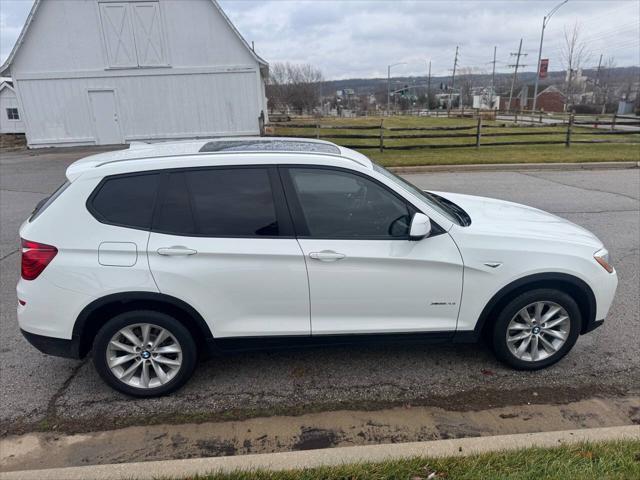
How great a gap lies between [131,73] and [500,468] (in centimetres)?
2212

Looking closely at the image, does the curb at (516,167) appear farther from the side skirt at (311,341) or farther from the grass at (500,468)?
the grass at (500,468)

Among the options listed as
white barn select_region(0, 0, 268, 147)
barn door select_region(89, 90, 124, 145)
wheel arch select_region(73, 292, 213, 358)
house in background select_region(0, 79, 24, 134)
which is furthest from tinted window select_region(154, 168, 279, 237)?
house in background select_region(0, 79, 24, 134)

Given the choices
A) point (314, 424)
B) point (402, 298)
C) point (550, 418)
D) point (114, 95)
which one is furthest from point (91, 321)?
point (114, 95)

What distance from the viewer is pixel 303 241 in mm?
2988

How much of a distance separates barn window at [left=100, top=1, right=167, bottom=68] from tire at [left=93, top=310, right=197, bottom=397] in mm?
19929

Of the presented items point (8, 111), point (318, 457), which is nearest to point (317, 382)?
point (318, 457)

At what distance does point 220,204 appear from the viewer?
303 cm

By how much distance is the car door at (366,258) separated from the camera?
9.84 ft

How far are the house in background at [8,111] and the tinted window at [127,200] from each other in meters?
41.7

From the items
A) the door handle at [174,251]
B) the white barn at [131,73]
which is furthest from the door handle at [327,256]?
the white barn at [131,73]

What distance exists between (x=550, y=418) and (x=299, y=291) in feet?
6.09

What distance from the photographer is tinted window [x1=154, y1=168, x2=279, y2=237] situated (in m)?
2.99

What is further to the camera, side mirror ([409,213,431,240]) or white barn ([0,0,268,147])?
white barn ([0,0,268,147])

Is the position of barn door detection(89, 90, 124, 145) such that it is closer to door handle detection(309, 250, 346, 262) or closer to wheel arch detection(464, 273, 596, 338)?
door handle detection(309, 250, 346, 262)
